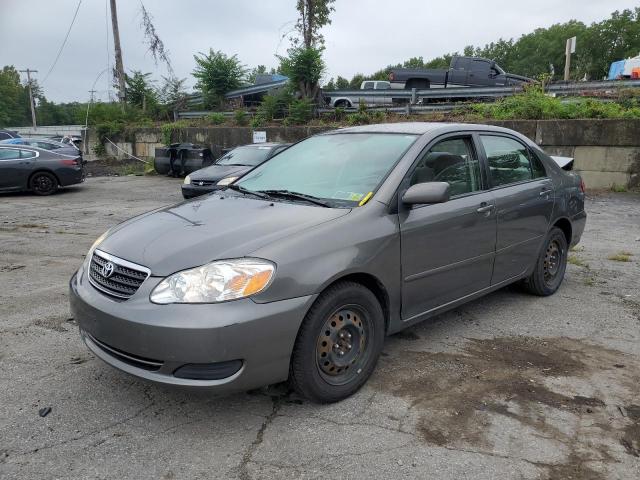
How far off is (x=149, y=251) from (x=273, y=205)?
866 millimetres

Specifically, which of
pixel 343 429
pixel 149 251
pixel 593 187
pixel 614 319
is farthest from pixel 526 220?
pixel 593 187

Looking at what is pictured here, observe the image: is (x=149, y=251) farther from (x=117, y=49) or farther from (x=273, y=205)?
(x=117, y=49)

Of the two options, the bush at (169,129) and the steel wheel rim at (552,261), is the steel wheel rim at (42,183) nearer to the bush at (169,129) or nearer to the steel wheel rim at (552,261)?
the bush at (169,129)

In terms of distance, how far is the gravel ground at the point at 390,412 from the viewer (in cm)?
255

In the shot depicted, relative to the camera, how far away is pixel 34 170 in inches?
543

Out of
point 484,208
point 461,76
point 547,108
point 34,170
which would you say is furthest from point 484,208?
point 461,76

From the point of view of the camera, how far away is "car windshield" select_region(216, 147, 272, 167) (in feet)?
41.6

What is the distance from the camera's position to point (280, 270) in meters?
2.75

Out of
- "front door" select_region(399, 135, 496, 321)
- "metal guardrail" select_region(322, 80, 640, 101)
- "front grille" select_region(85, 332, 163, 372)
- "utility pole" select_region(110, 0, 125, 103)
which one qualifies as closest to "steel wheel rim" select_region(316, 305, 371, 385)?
"front door" select_region(399, 135, 496, 321)

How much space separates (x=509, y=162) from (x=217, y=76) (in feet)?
63.1

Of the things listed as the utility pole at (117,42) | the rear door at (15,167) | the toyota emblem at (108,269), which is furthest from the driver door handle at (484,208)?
the utility pole at (117,42)

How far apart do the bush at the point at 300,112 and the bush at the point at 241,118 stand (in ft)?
7.71

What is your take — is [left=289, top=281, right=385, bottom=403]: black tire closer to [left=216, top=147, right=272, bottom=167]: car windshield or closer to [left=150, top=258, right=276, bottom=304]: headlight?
[left=150, top=258, right=276, bottom=304]: headlight

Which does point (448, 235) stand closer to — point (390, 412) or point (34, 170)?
point (390, 412)
